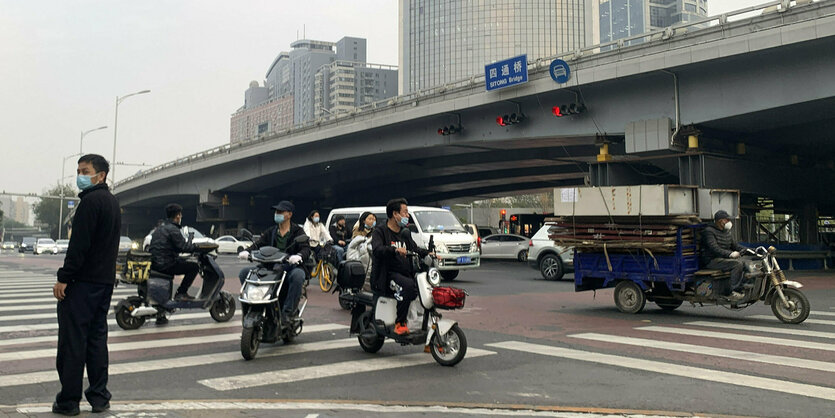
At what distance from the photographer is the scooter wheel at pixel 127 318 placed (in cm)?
895

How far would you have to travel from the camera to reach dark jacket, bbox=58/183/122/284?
4668mm

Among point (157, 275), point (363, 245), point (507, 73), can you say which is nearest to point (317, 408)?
point (157, 275)

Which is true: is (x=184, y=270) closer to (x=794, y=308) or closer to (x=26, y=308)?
(x=26, y=308)

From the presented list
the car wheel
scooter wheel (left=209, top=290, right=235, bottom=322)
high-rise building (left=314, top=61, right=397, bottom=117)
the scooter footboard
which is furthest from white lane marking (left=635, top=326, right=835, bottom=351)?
high-rise building (left=314, top=61, right=397, bottom=117)

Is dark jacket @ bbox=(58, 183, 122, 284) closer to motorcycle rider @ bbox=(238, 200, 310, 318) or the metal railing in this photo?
motorcycle rider @ bbox=(238, 200, 310, 318)

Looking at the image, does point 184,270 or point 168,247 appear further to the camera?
point 184,270

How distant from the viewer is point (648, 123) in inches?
920

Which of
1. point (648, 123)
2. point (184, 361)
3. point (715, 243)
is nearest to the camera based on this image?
point (184, 361)

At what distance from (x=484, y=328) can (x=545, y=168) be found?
35042 mm

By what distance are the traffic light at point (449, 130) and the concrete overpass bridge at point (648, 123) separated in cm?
28

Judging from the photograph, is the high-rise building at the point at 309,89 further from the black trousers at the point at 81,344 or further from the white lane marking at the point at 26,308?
the black trousers at the point at 81,344

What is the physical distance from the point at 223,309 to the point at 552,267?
11.9 m

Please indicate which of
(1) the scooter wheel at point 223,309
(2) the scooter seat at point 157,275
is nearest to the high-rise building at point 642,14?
(1) the scooter wheel at point 223,309

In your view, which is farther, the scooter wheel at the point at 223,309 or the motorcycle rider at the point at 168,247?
the scooter wheel at the point at 223,309
